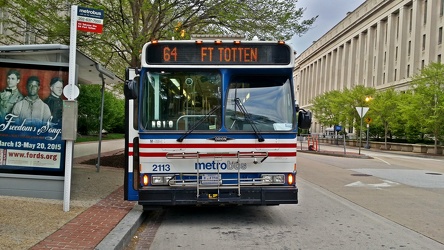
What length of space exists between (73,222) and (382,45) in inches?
2711

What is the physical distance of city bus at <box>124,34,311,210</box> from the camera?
6.95 m

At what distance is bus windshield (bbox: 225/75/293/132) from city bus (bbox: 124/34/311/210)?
0.02 m

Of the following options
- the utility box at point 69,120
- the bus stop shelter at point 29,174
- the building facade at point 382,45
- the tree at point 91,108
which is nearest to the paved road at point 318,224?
the utility box at point 69,120

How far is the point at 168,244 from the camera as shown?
6184 mm

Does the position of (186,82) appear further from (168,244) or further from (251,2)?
(251,2)

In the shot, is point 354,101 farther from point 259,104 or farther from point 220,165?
point 220,165

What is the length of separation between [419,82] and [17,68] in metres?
37.0

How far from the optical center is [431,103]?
117ft

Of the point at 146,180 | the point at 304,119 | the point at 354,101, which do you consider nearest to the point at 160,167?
the point at 146,180

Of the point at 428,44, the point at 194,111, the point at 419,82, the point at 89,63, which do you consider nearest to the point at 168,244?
the point at 194,111

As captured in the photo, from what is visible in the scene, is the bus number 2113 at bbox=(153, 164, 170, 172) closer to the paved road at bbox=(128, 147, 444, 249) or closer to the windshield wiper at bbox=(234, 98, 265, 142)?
the paved road at bbox=(128, 147, 444, 249)

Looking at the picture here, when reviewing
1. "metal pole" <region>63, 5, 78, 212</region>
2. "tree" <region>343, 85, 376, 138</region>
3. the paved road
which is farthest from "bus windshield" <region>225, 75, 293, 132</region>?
"tree" <region>343, 85, 376, 138</region>

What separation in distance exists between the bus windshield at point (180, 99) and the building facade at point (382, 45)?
165ft

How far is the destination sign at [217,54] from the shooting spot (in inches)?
282
